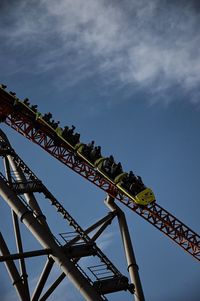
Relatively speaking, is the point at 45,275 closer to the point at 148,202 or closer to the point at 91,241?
the point at 91,241

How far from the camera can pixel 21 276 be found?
16500mm

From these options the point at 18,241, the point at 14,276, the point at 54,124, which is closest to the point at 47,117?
the point at 54,124

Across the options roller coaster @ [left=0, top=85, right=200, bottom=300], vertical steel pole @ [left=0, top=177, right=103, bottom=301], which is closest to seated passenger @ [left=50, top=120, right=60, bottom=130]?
roller coaster @ [left=0, top=85, right=200, bottom=300]

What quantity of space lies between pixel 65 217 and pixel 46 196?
1076 mm

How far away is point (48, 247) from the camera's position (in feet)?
47.1

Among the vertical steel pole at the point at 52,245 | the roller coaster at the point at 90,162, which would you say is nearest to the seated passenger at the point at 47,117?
the roller coaster at the point at 90,162

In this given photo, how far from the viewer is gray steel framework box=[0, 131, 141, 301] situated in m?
14.3

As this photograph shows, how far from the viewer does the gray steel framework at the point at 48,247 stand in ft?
47.0

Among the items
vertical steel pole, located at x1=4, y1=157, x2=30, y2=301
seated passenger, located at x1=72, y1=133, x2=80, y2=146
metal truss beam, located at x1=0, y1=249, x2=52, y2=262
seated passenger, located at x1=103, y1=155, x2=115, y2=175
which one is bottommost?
metal truss beam, located at x1=0, y1=249, x2=52, y2=262

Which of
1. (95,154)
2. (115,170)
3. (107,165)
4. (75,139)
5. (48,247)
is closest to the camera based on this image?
(48,247)

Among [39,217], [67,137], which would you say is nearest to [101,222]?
[39,217]

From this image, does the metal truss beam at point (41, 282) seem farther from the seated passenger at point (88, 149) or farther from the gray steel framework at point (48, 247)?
the seated passenger at point (88, 149)

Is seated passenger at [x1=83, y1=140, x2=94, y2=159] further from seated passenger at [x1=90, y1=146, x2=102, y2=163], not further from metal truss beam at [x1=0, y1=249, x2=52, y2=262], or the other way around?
metal truss beam at [x1=0, y1=249, x2=52, y2=262]

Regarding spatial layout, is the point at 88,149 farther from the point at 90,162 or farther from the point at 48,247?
the point at 48,247
